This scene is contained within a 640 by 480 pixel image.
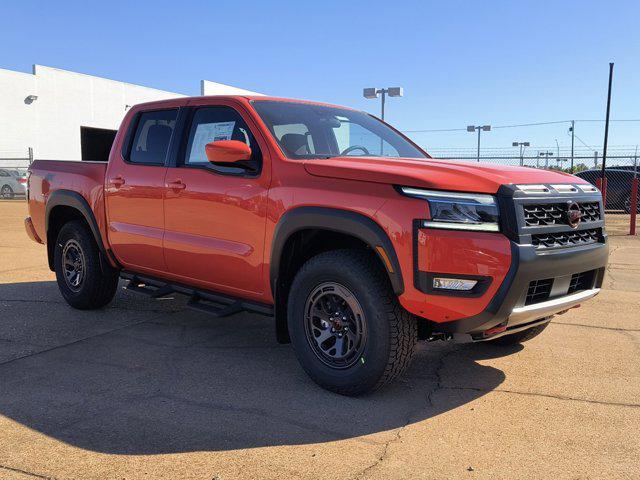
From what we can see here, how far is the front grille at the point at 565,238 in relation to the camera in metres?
3.47

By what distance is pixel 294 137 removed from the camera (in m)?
4.37

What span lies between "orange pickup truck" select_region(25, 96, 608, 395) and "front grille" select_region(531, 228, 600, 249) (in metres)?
0.01

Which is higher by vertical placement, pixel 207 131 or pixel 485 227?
pixel 207 131

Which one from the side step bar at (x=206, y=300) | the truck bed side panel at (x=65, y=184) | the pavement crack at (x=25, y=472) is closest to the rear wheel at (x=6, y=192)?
the truck bed side panel at (x=65, y=184)

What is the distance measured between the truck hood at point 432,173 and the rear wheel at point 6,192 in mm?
25704

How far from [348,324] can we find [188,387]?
3.71 feet

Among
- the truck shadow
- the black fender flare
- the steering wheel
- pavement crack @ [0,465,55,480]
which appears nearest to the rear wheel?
the black fender flare

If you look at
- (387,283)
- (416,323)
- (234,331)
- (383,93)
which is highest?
(383,93)

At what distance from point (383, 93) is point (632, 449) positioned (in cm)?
2210

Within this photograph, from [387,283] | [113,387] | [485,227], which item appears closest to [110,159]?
[113,387]

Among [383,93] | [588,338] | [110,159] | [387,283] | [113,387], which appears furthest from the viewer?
[383,93]

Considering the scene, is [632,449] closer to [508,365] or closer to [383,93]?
[508,365]

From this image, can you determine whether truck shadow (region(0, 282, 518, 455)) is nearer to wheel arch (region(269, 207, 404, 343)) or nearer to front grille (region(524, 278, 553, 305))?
wheel arch (region(269, 207, 404, 343))

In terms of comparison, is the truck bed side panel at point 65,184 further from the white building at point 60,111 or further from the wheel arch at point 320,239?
the white building at point 60,111
